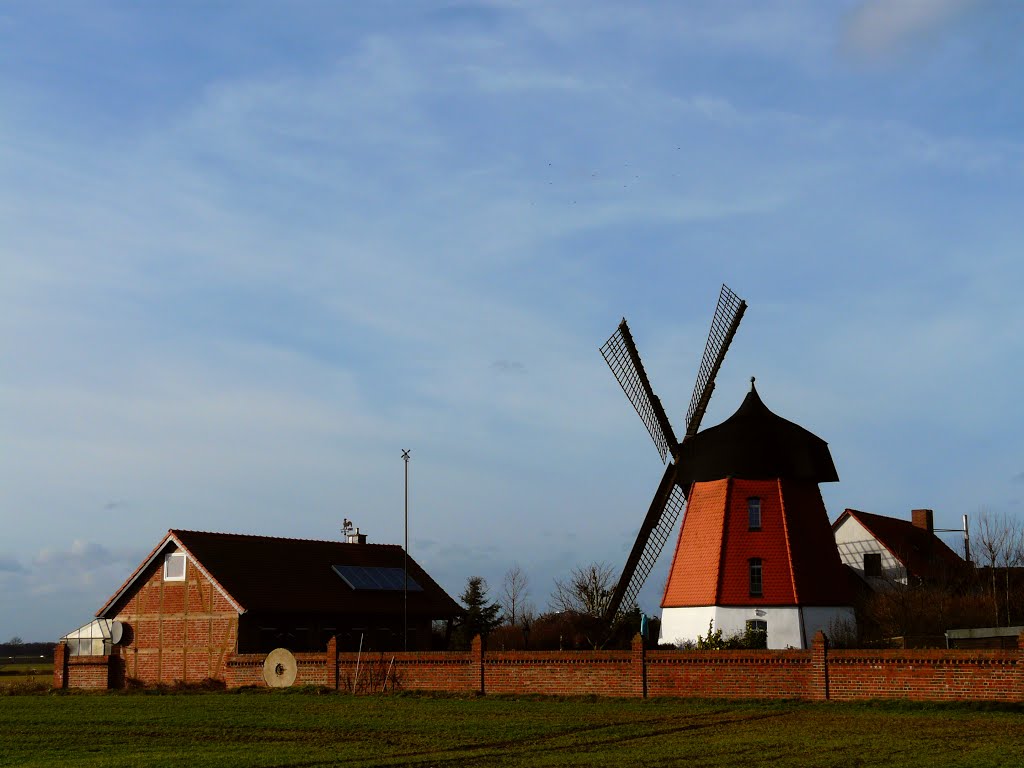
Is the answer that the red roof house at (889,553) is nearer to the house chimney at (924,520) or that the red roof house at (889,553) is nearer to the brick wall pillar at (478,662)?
the house chimney at (924,520)

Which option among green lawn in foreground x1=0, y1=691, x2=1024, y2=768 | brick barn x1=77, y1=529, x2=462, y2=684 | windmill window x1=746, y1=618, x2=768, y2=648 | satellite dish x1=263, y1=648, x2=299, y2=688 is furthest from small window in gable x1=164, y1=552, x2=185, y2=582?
windmill window x1=746, y1=618, x2=768, y2=648

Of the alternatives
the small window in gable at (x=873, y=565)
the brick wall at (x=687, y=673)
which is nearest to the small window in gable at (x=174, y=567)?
the brick wall at (x=687, y=673)

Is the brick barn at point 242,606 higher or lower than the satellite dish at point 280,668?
higher

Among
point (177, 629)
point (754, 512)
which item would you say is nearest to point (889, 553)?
point (754, 512)

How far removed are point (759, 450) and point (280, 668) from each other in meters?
16.6

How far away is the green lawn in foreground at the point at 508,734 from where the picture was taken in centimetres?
1958

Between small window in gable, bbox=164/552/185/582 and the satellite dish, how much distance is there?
7.09 meters

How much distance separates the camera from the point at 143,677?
145ft

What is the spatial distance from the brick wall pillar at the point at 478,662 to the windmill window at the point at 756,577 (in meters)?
9.34

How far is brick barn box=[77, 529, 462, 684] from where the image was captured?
42.8 metres

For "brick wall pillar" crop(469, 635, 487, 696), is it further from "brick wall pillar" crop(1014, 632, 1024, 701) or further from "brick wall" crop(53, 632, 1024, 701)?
"brick wall pillar" crop(1014, 632, 1024, 701)

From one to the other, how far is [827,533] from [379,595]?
17.9 metres

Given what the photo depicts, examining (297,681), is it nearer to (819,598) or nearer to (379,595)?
(379,595)

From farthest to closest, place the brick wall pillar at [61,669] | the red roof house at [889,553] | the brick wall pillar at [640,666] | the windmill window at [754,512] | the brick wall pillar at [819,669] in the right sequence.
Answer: the red roof house at [889,553]
the brick wall pillar at [61,669]
the windmill window at [754,512]
the brick wall pillar at [640,666]
the brick wall pillar at [819,669]
